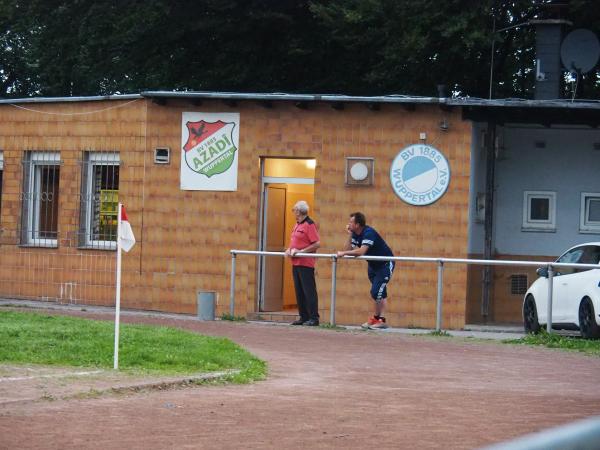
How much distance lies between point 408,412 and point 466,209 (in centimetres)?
1184

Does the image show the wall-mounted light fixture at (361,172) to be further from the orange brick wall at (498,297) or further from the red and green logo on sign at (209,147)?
the orange brick wall at (498,297)

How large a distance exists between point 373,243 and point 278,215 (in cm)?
344

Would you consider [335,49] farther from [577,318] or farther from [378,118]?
[577,318]

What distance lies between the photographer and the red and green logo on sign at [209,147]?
72.8ft

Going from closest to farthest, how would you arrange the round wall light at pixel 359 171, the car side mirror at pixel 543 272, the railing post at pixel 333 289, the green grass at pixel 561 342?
the green grass at pixel 561 342 → the car side mirror at pixel 543 272 → the railing post at pixel 333 289 → the round wall light at pixel 359 171

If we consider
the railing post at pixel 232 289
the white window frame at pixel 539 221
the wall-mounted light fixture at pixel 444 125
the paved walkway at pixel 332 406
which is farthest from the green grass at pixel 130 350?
the white window frame at pixel 539 221

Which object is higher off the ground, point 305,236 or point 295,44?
point 295,44

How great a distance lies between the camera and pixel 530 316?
64.5 feet

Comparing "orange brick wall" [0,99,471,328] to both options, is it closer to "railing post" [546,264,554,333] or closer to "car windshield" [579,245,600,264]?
"car windshield" [579,245,600,264]

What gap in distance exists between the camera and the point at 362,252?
63.8 feet

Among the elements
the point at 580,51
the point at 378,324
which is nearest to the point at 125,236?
the point at 378,324

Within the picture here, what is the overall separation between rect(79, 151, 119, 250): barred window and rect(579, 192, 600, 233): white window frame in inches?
321

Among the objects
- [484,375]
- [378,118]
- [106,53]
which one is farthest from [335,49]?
[484,375]

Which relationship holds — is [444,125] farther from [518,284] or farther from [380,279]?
[380,279]
